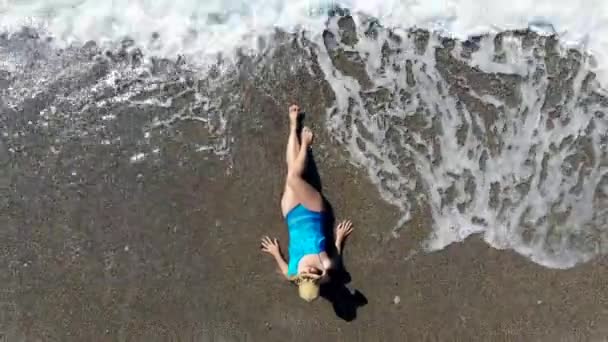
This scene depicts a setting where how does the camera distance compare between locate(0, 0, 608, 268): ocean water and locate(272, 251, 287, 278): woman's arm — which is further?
locate(0, 0, 608, 268): ocean water

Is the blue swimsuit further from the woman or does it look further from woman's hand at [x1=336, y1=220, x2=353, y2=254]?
woman's hand at [x1=336, y1=220, x2=353, y2=254]

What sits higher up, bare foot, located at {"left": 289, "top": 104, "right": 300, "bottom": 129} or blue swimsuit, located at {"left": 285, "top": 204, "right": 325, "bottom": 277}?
bare foot, located at {"left": 289, "top": 104, "right": 300, "bottom": 129}

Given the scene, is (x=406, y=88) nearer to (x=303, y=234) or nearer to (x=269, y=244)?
(x=303, y=234)

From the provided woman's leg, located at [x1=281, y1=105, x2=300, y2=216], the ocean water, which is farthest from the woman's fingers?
the ocean water

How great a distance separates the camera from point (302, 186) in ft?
17.4

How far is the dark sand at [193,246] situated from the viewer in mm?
5449

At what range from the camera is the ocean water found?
5.42 m

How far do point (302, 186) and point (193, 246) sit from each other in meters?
1.29

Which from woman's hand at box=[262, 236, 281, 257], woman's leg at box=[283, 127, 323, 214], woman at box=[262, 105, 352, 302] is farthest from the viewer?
woman's hand at box=[262, 236, 281, 257]

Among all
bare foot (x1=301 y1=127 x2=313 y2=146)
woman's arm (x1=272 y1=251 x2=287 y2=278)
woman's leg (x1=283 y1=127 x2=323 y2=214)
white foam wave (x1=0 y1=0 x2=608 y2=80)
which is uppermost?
white foam wave (x1=0 y1=0 x2=608 y2=80)

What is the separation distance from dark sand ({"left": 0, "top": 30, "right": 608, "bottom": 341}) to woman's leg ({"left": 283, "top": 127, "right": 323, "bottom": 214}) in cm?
15

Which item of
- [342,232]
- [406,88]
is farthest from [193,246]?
[406,88]

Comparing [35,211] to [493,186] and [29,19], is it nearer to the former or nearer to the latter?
[29,19]

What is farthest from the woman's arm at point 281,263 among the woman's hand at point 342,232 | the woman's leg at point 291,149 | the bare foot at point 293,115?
the bare foot at point 293,115
